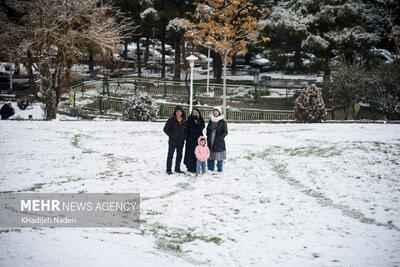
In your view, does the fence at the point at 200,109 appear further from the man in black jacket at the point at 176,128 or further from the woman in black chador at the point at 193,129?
the man in black jacket at the point at 176,128

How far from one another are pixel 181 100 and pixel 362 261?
2311cm

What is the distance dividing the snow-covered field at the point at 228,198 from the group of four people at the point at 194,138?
0.47 m

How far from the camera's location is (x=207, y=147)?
31.2 feet

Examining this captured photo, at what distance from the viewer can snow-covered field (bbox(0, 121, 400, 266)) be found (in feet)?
18.6

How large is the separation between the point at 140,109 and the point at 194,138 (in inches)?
377

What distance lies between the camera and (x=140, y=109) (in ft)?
61.0

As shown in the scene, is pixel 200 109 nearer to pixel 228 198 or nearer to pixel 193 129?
pixel 193 129

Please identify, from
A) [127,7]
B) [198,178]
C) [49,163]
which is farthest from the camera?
[127,7]

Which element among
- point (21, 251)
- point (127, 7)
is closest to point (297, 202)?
point (21, 251)

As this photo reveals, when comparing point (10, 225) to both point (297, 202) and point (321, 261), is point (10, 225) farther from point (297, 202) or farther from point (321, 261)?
point (297, 202)

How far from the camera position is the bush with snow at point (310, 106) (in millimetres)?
18266

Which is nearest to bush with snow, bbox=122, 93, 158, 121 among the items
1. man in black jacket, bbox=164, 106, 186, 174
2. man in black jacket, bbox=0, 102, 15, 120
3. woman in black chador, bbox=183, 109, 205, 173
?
man in black jacket, bbox=0, 102, 15, 120

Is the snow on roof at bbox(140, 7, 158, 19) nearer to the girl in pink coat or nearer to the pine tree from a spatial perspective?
the pine tree

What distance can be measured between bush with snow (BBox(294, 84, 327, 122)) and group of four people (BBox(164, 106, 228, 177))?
988cm
